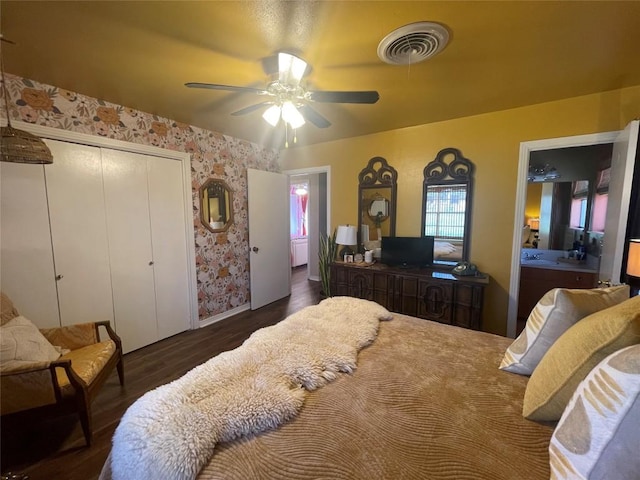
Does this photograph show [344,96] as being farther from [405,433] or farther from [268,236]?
[268,236]

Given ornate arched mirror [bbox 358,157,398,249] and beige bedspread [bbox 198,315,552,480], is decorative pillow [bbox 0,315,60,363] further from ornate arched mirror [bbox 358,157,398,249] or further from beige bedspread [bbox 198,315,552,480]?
ornate arched mirror [bbox 358,157,398,249]

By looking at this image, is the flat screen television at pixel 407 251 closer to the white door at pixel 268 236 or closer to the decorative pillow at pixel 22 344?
the white door at pixel 268 236

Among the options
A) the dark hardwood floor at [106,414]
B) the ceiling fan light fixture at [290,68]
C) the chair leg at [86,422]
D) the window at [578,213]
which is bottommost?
the dark hardwood floor at [106,414]

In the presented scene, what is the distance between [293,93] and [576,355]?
191 cm

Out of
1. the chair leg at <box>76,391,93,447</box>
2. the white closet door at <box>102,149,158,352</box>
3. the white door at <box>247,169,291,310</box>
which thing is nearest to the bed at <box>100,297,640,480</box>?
the chair leg at <box>76,391,93,447</box>

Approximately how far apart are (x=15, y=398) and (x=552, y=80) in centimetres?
391

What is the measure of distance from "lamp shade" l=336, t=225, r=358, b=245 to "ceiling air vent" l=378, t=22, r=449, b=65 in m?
1.94

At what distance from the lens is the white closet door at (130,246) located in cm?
242

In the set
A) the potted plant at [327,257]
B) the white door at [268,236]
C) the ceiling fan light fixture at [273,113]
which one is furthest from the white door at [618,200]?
the white door at [268,236]

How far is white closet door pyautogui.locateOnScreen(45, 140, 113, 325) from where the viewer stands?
2.12 m

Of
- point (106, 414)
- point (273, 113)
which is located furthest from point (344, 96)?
point (106, 414)

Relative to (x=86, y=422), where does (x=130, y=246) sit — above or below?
above

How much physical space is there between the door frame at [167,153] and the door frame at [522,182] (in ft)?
11.2

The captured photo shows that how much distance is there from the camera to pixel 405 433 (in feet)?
2.95
